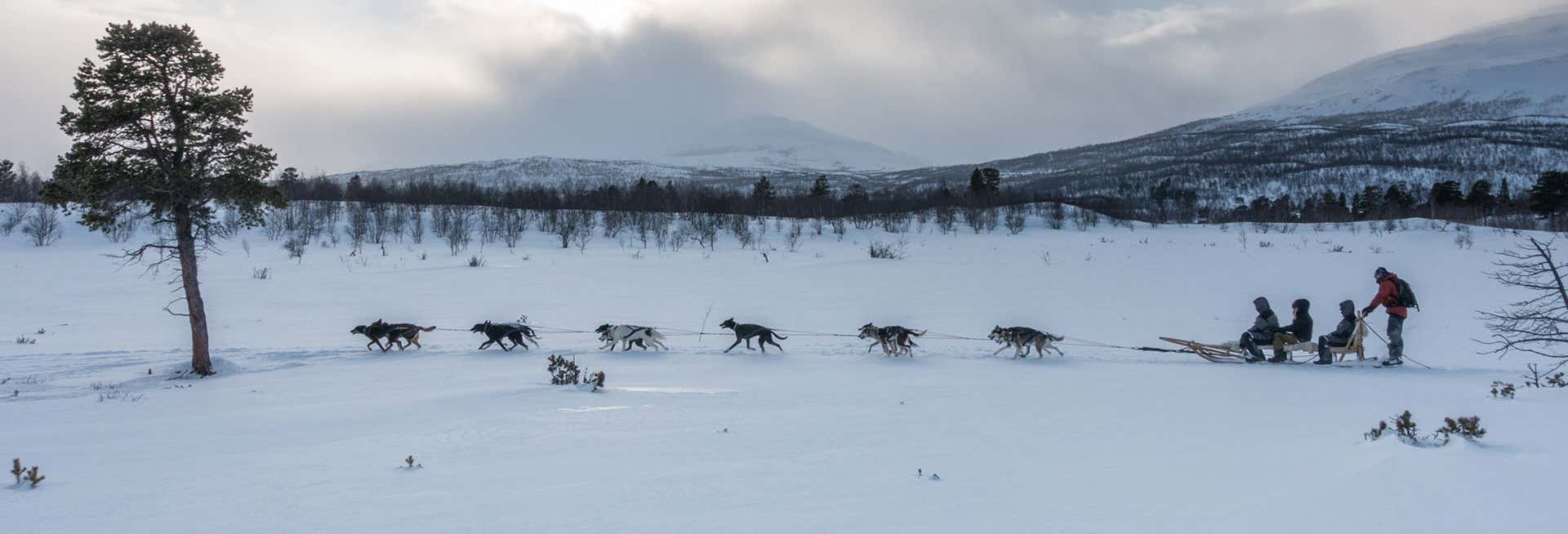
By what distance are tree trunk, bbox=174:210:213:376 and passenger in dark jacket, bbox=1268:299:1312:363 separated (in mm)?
13994

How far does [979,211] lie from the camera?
4641 cm

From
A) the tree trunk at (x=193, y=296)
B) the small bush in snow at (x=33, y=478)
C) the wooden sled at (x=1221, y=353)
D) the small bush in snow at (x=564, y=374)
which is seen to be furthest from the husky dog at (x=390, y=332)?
the wooden sled at (x=1221, y=353)

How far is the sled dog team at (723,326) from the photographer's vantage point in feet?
34.4

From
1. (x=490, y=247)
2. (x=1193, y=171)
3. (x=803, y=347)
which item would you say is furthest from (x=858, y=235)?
(x=1193, y=171)

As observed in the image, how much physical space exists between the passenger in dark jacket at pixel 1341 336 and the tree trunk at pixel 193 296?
1449cm

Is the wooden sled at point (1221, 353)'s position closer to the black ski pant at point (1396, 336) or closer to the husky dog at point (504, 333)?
the black ski pant at point (1396, 336)

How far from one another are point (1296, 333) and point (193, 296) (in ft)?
48.7

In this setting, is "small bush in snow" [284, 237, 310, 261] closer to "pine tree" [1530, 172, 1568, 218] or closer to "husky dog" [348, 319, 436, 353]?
"husky dog" [348, 319, 436, 353]

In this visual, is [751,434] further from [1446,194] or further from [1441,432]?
[1446,194]

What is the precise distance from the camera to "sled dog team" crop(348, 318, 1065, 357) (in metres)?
10.5


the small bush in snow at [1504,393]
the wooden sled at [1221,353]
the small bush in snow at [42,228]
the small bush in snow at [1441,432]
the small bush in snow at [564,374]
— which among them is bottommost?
the wooden sled at [1221,353]

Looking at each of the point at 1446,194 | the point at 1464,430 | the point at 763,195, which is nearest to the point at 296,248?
the point at 1464,430

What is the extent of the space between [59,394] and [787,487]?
338 inches

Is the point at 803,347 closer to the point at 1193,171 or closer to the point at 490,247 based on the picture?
the point at 490,247
